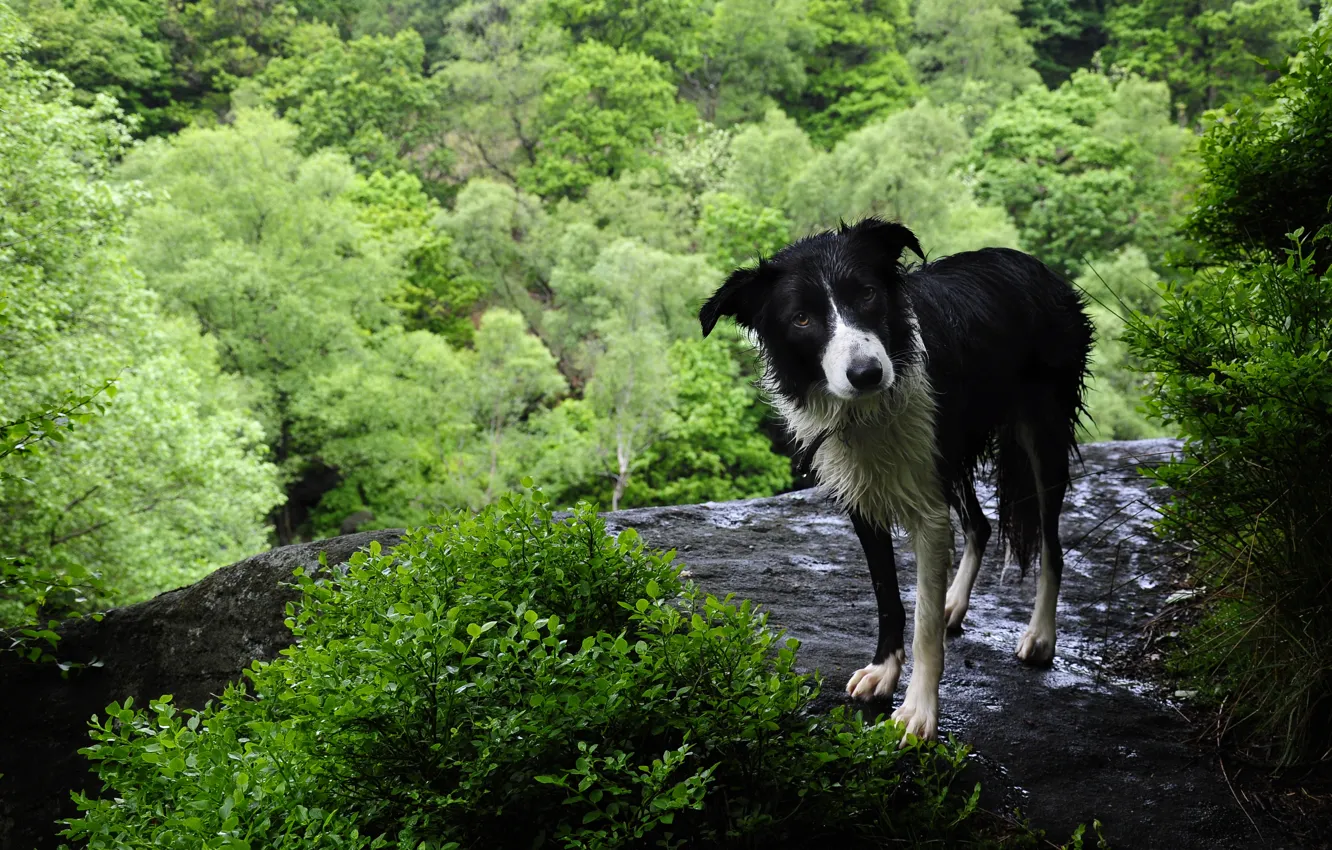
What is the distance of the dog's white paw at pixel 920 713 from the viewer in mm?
2922

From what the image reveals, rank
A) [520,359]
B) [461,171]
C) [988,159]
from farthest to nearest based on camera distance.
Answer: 1. [461,171]
2. [988,159]
3. [520,359]

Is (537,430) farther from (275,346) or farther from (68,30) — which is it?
(68,30)

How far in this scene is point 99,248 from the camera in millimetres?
13227

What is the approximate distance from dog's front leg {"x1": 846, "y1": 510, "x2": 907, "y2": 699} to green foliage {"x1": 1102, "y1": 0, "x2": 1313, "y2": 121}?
34804 millimetres

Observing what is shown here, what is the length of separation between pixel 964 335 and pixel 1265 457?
3.24 feet

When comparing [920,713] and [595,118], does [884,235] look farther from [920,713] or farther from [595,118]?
[595,118]

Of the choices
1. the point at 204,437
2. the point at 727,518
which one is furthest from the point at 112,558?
the point at 727,518

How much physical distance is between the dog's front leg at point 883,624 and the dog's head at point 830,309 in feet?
1.77

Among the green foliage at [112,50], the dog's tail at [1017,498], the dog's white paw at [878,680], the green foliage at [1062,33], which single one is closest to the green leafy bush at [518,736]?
the dog's white paw at [878,680]

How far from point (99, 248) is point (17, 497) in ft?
13.2

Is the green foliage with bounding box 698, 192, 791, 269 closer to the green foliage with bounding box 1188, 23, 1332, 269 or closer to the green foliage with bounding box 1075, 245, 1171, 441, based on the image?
the green foliage with bounding box 1075, 245, 1171, 441

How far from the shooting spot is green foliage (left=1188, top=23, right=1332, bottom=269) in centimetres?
341

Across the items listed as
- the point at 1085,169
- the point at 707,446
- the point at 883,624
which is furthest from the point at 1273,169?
the point at 1085,169

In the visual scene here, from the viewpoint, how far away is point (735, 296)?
122 inches
